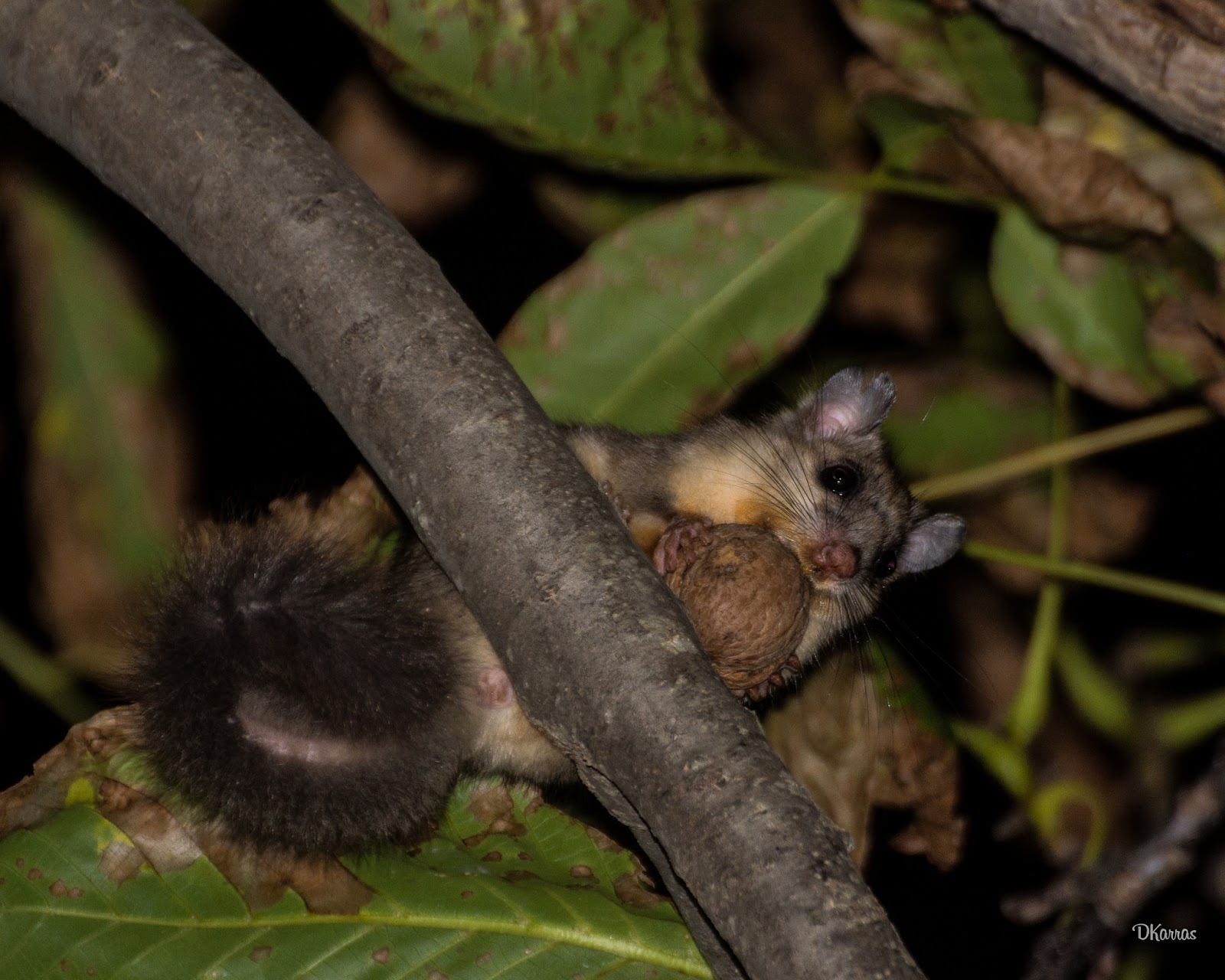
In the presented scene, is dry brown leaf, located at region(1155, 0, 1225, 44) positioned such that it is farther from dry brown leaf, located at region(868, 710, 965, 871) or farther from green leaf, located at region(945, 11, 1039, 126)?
dry brown leaf, located at region(868, 710, 965, 871)

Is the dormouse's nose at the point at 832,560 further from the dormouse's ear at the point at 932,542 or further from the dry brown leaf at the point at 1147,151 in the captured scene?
the dry brown leaf at the point at 1147,151

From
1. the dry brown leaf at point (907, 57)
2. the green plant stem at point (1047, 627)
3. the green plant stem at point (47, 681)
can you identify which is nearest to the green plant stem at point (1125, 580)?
the green plant stem at point (1047, 627)

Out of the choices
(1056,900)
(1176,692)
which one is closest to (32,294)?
(1056,900)

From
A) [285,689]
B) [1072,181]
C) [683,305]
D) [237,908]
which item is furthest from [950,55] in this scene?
[237,908]

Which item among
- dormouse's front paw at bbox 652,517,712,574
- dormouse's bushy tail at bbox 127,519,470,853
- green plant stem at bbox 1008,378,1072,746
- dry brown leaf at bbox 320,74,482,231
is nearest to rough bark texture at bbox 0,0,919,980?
dormouse's bushy tail at bbox 127,519,470,853

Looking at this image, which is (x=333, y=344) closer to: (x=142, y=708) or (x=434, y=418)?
(x=434, y=418)
